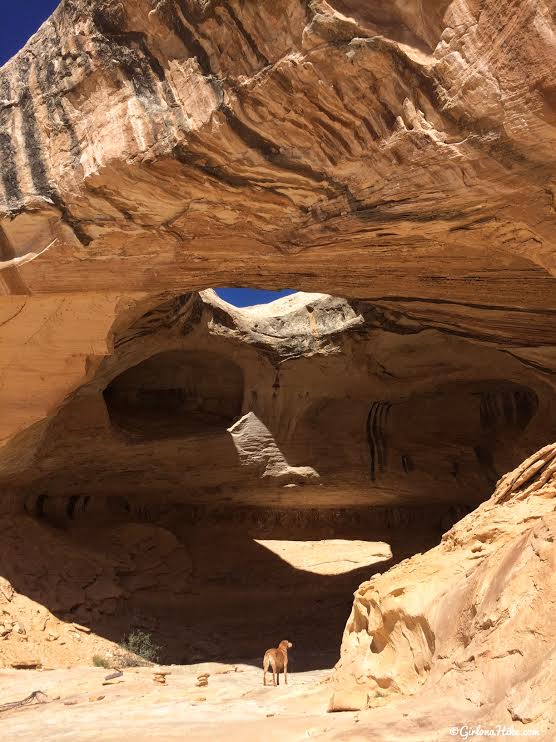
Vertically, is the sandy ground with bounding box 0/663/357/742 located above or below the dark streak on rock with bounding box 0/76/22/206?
below

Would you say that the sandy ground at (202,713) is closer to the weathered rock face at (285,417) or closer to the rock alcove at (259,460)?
the rock alcove at (259,460)

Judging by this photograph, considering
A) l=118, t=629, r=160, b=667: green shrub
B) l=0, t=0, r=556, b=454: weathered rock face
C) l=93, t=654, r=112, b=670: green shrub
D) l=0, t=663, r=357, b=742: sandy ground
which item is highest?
l=0, t=0, r=556, b=454: weathered rock face

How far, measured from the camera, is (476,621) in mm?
3172

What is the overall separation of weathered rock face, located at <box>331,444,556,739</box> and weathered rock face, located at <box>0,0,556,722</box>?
0.02m

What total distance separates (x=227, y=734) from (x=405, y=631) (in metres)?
1.15

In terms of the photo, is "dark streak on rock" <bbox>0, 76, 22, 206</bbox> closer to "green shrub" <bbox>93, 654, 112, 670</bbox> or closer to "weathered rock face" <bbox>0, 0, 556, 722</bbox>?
"weathered rock face" <bbox>0, 0, 556, 722</bbox>

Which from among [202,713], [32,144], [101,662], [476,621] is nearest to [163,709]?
[202,713]

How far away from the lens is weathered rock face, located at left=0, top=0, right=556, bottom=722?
4246 mm

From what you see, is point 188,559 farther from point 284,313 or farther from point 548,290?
point 548,290

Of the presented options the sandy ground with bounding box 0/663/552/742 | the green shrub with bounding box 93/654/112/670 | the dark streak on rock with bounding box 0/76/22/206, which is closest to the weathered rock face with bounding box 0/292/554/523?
the green shrub with bounding box 93/654/112/670

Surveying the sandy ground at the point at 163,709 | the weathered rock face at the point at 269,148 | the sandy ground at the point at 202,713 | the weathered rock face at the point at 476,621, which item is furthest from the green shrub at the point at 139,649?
the weathered rock face at the point at 476,621

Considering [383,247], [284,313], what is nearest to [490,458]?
[284,313]

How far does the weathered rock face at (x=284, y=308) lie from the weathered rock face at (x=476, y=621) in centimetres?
2

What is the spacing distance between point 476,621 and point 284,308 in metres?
9.54
